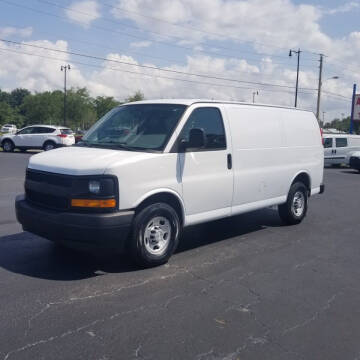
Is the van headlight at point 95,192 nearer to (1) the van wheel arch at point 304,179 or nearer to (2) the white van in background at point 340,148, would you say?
(1) the van wheel arch at point 304,179

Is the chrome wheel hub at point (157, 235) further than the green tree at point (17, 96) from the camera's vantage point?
No

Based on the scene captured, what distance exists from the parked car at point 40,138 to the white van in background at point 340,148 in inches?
581

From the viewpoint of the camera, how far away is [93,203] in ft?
16.2

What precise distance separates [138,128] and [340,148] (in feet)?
64.8

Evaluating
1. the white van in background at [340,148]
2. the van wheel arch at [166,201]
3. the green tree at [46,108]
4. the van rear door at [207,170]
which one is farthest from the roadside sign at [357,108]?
the green tree at [46,108]

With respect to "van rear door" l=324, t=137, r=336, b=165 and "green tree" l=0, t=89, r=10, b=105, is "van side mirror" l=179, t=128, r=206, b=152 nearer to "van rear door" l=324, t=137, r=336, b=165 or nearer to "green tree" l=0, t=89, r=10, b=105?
"van rear door" l=324, t=137, r=336, b=165

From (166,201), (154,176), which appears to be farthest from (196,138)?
(166,201)

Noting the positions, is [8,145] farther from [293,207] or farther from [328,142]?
[293,207]

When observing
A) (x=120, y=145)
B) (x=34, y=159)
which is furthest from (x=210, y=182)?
(x=34, y=159)

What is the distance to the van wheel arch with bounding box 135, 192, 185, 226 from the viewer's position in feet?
17.5

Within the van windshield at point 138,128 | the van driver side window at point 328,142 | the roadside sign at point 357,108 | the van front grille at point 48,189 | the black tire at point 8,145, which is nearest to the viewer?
the van front grille at point 48,189

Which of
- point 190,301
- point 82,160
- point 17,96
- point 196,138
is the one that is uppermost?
point 17,96

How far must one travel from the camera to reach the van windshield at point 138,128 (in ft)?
18.6

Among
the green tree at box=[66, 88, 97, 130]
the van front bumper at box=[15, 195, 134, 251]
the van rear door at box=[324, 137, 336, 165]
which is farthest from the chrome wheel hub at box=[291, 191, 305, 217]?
the green tree at box=[66, 88, 97, 130]
